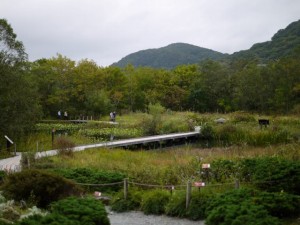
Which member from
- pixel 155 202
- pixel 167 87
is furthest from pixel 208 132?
pixel 167 87

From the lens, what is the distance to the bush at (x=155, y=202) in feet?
35.9

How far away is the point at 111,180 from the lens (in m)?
13.2

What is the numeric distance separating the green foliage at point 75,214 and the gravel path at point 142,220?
74.7 inches

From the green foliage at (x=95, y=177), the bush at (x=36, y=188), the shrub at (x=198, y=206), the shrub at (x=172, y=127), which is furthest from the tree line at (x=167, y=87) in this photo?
the shrub at (x=198, y=206)

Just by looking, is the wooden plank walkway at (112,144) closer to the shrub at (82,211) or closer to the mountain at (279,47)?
the shrub at (82,211)

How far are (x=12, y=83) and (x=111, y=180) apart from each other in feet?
43.7

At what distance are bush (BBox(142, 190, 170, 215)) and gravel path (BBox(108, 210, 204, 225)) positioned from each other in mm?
215

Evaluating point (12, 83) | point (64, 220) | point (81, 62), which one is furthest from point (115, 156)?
point (81, 62)

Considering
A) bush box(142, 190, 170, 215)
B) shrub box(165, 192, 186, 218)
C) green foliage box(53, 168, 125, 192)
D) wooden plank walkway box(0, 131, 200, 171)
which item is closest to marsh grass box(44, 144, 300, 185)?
green foliage box(53, 168, 125, 192)

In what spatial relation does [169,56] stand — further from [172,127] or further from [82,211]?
[82,211]

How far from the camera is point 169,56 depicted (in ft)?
579

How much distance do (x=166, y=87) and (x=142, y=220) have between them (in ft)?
141

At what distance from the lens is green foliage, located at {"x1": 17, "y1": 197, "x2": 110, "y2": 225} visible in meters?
6.89

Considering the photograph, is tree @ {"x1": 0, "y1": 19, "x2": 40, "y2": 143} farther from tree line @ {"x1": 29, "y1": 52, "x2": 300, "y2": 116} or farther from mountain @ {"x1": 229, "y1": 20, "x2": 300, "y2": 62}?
mountain @ {"x1": 229, "y1": 20, "x2": 300, "y2": 62}
